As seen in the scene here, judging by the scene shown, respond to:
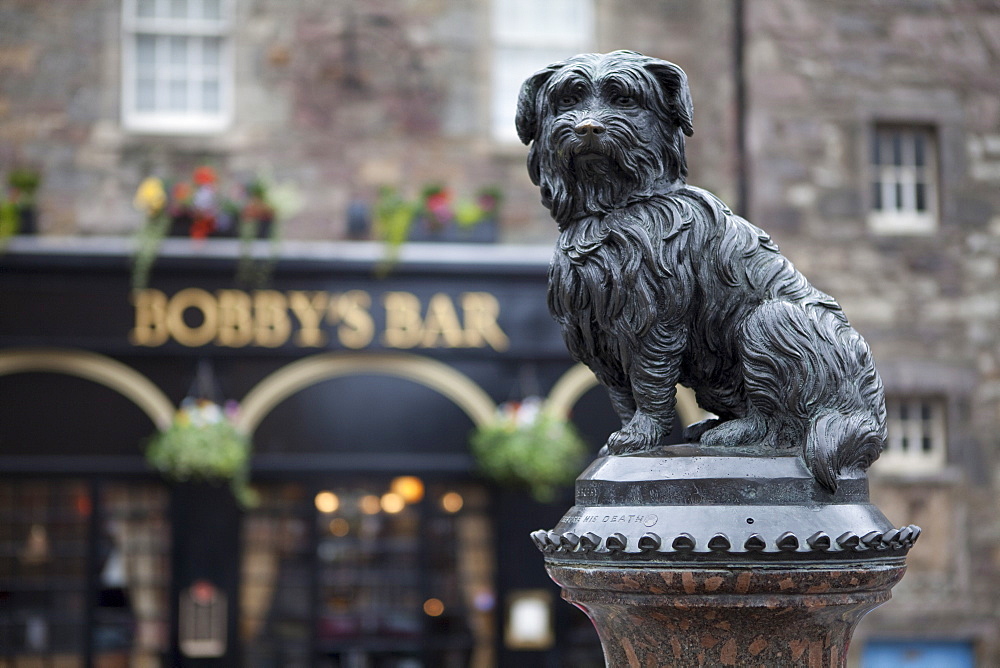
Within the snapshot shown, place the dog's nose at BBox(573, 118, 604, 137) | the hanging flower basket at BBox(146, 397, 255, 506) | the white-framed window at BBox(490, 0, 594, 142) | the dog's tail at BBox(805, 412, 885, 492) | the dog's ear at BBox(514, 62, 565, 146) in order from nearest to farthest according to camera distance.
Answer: the dog's tail at BBox(805, 412, 885, 492), the dog's nose at BBox(573, 118, 604, 137), the dog's ear at BBox(514, 62, 565, 146), the hanging flower basket at BBox(146, 397, 255, 506), the white-framed window at BBox(490, 0, 594, 142)

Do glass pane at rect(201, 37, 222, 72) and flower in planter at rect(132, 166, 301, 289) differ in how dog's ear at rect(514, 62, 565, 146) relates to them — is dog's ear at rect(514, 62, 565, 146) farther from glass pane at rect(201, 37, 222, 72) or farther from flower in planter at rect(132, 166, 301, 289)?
glass pane at rect(201, 37, 222, 72)

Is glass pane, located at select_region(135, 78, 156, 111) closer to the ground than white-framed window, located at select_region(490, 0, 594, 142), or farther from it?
closer to the ground

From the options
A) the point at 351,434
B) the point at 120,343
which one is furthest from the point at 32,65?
the point at 351,434

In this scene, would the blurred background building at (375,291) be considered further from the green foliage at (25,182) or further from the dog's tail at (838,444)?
the dog's tail at (838,444)

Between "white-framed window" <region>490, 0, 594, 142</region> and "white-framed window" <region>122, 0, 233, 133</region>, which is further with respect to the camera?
"white-framed window" <region>490, 0, 594, 142</region>

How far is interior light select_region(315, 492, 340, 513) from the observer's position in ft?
33.6

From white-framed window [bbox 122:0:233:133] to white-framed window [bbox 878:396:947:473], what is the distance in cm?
666

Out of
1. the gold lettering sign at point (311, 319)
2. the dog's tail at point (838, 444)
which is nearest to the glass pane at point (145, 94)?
the gold lettering sign at point (311, 319)

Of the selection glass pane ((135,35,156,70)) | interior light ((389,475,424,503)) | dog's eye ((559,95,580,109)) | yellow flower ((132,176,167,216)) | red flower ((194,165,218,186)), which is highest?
glass pane ((135,35,156,70))

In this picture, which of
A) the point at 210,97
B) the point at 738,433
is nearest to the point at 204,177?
the point at 210,97

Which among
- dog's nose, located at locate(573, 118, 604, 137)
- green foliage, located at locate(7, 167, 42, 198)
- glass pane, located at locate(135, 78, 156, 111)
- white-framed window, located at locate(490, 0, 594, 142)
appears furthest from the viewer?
white-framed window, located at locate(490, 0, 594, 142)

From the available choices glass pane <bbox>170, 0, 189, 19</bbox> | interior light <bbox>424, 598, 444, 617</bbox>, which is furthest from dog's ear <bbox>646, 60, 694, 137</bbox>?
glass pane <bbox>170, 0, 189, 19</bbox>

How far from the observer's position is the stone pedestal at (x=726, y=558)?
2406mm

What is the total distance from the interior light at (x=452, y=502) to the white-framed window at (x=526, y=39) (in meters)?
3.34
